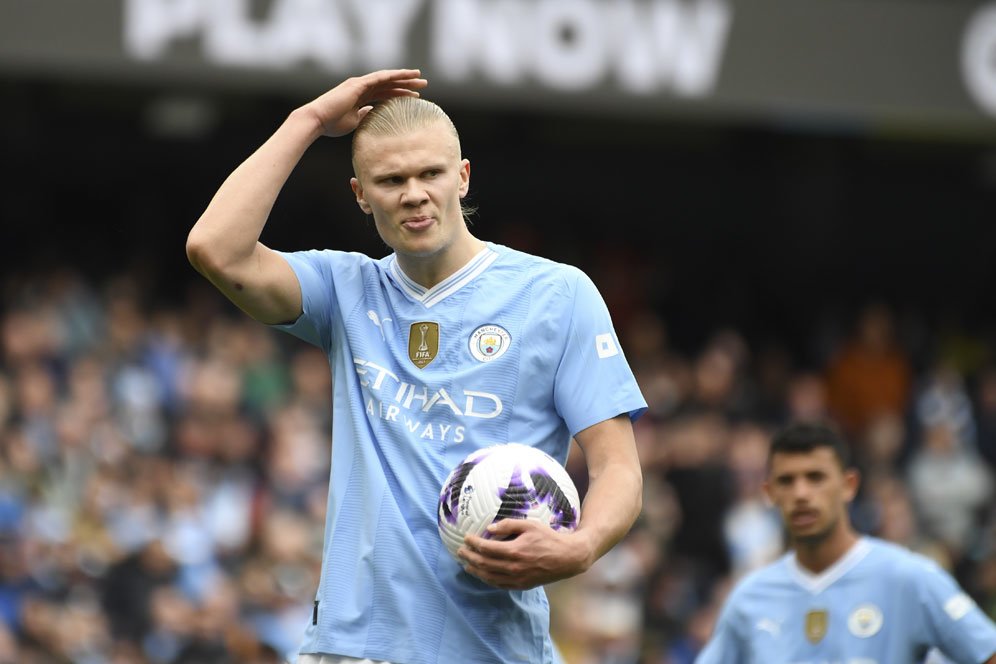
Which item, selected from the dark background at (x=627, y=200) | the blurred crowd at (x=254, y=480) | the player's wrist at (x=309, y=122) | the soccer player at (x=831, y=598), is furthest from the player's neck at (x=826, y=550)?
the dark background at (x=627, y=200)

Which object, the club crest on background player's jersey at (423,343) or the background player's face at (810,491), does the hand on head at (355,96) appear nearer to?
the club crest on background player's jersey at (423,343)

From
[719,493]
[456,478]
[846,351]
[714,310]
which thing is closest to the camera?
[456,478]

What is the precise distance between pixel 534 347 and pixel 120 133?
13461 mm

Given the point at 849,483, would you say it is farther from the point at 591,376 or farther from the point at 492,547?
the point at 492,547

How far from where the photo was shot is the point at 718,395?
13.3m

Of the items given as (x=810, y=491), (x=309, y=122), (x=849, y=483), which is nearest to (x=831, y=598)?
(x=810, y=491)

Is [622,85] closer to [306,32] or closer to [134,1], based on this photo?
[306,32]

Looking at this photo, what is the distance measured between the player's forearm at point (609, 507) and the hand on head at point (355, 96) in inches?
43.8

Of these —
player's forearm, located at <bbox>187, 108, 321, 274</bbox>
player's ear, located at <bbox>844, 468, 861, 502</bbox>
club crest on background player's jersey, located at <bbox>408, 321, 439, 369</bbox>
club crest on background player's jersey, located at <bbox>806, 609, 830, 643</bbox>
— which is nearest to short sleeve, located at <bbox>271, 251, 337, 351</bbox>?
player's forearm, located at <bbox>187, 108, 321, 274</bbox>

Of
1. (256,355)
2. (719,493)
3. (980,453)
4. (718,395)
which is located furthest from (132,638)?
(980,453)

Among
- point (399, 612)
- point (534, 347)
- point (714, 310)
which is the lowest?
point (399, 612)

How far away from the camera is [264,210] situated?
156 inches

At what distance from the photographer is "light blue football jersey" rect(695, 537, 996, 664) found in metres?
5.59

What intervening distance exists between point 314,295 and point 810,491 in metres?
2.61
